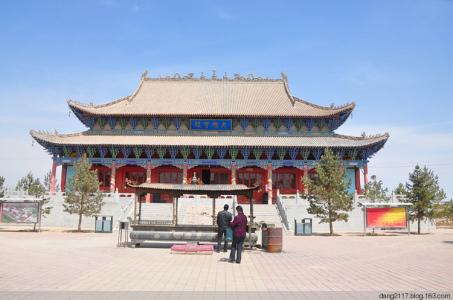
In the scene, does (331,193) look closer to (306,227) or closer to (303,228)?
(306,227)

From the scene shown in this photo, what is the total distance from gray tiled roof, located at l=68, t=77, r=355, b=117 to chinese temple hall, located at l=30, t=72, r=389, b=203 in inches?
4.3

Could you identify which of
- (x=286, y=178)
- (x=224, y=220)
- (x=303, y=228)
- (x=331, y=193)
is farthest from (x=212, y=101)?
(x=224, y=220)

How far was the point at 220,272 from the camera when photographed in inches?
372

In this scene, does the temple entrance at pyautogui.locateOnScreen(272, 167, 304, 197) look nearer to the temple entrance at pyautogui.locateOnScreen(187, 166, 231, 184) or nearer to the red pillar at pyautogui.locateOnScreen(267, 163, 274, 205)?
the red pillar at pyautogui.locateOnScreen(267, 163, 274, 205)

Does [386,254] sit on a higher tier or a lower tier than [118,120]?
lower

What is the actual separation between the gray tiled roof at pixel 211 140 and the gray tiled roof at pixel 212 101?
2.43 m

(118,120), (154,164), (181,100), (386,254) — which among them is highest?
(181,100)

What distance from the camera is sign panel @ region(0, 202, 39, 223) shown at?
2369cm

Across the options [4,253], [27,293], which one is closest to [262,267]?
[27,293]

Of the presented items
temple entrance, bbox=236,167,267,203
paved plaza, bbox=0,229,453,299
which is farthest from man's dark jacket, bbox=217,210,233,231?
temple entrance, bbox=236,167,267,203

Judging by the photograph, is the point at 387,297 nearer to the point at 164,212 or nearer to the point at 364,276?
the point at 364,276

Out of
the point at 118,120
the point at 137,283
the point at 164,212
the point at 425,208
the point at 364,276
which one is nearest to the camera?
the point at 137,283

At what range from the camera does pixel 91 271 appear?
9.30 m

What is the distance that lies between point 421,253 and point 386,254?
1447 millimetres
